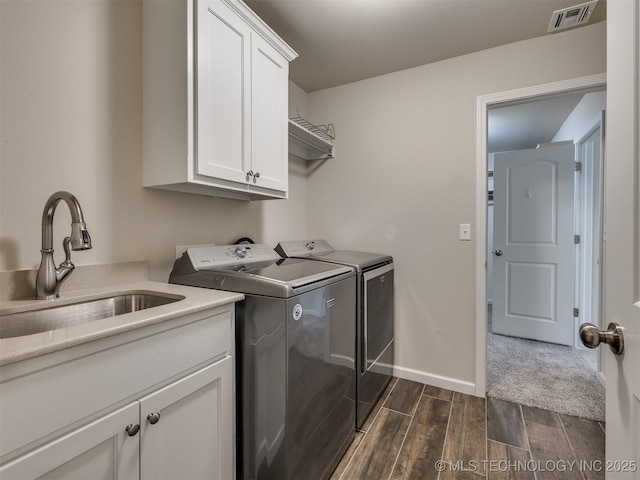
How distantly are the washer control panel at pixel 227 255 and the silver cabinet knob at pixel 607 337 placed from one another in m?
1.34

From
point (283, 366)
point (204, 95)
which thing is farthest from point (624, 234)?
point (204, 95)

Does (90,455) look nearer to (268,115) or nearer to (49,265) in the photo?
(49,265)

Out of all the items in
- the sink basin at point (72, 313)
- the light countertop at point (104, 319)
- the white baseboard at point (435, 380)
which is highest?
the light countertop at point (104, 319)

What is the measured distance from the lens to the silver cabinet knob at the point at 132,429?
0.80m

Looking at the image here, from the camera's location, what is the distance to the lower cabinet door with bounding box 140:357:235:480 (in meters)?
0.86

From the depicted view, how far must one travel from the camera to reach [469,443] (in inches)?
63.9

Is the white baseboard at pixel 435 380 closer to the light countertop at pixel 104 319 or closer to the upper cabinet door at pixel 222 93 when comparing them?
the light countertop at pixel 104 319

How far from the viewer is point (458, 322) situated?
2160 mm

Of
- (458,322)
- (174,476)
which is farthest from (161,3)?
(458,322)

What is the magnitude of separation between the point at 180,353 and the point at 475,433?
1.68 m

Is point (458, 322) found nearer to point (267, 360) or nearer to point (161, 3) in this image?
point (267, 360)

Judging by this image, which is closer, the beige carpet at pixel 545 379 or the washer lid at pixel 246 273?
the washer lid at pixel 246 273

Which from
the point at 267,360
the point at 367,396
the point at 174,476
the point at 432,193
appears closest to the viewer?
the point at 174,476

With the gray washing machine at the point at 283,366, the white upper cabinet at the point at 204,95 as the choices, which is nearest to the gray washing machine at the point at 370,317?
the gray washing machine at the point at 283,366
